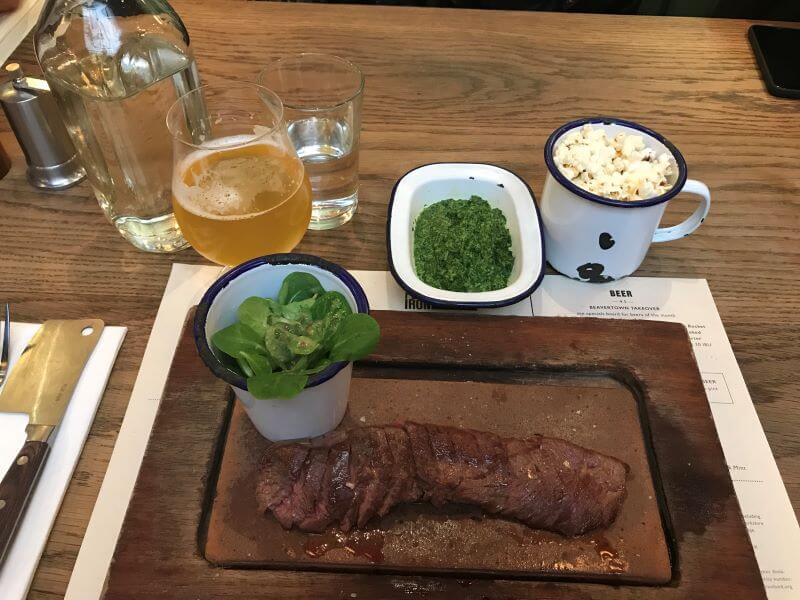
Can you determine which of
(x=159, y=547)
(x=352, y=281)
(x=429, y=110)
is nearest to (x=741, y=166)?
(x=429, y=110)

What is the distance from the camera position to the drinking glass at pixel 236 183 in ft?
3.16

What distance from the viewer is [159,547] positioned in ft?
2.61

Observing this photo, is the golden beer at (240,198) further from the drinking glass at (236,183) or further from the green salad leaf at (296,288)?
the green salad leaf at (296,288)

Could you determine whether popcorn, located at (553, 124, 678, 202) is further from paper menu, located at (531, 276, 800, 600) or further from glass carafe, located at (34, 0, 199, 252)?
glass carafe, located at (34, 0, 199, 252)

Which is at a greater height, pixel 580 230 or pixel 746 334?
pixel 580 230

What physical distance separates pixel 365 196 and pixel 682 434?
77 centimetres

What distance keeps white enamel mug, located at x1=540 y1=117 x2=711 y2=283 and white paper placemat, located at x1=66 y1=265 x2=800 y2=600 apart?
0.16 ft

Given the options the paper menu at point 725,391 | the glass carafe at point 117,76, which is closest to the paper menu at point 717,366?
the paper menu at point 725,391

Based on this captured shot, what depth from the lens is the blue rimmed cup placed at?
2.63 feet

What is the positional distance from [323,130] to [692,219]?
2.35 ft

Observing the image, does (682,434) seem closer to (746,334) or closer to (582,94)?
(746,334)

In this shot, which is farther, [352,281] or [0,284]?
[0,284]

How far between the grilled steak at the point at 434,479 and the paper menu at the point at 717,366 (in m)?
0.22

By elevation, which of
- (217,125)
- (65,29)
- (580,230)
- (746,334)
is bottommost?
(746,334)
